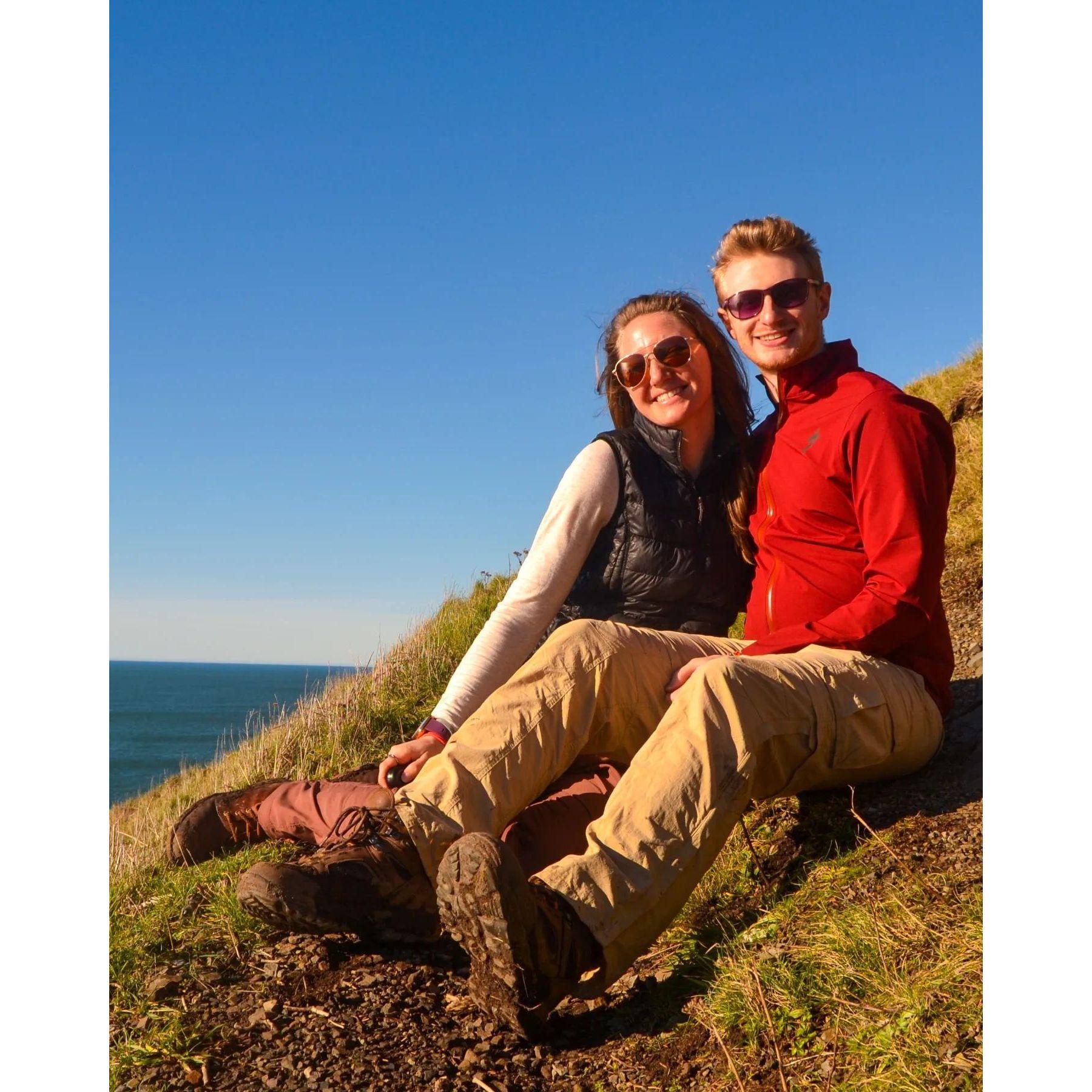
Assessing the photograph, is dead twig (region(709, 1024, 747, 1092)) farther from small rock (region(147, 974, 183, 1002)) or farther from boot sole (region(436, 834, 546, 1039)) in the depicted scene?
small rock (region(147, 974, 183, 1002))

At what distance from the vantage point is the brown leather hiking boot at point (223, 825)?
4145 mm

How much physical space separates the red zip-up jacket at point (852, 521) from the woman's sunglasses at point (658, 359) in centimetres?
38

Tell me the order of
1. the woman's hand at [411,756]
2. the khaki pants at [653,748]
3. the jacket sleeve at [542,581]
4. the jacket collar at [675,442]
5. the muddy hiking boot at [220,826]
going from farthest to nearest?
the muddy hiking boot at [220,826], the jacket collar at [675,442], the jacket sleeve at [542,581], the woman's hand at [411,756], the khaki pants at [653,748]

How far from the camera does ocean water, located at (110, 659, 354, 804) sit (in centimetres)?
1156

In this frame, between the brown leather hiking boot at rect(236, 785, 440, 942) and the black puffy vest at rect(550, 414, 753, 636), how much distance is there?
1191 mm

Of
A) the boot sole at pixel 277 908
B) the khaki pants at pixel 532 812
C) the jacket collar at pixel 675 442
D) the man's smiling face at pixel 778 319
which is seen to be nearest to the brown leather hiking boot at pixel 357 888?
the boot sole at pixel 277 908

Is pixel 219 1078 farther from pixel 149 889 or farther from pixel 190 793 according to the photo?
pixel 190 793

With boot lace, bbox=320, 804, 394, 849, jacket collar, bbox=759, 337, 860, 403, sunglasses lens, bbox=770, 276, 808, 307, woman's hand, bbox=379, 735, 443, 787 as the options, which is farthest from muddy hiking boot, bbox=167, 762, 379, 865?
sunglasses lens, bbox=770, 276, 808, 307

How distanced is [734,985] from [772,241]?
8.32ft

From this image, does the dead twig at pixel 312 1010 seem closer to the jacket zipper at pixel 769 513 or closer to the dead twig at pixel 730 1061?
the dead twig at pixel 730 1061

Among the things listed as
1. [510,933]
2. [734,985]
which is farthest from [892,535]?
[510,933]
